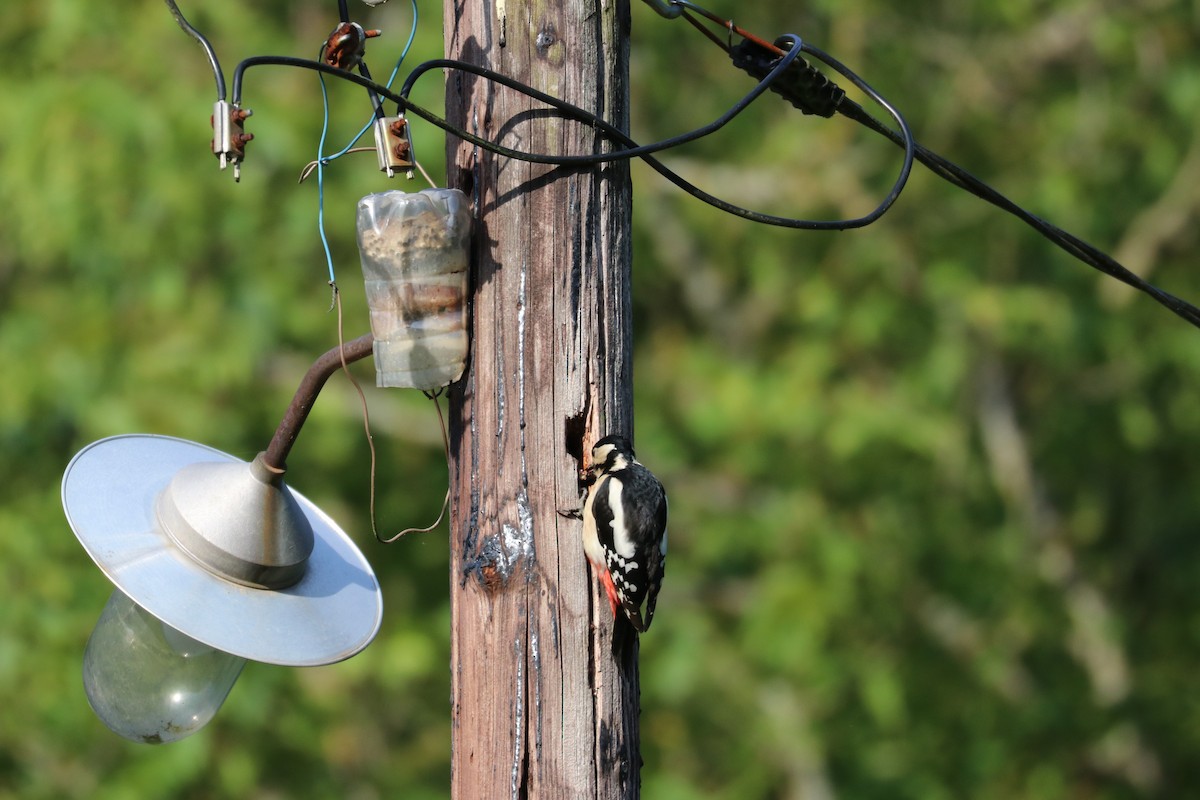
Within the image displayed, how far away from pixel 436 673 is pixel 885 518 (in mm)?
2538

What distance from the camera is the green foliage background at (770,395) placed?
6414mm

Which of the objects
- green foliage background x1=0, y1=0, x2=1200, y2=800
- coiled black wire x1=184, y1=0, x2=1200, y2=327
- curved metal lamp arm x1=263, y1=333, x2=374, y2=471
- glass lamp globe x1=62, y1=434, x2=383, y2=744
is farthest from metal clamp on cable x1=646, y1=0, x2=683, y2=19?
green foliage background x1=0, y1=0, x2=1200, y2=800

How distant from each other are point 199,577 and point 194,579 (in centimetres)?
1

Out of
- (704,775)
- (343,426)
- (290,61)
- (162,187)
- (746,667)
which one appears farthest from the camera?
(704,775)

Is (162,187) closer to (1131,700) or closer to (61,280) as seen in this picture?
(61,280)

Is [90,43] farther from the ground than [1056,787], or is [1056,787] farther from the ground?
[90,43]

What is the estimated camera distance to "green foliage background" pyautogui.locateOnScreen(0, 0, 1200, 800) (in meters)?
6.41

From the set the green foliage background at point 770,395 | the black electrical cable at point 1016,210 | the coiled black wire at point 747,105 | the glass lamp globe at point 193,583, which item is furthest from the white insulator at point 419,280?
the green foliage background at point 770,395

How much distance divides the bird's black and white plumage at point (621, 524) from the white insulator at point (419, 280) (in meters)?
0.31

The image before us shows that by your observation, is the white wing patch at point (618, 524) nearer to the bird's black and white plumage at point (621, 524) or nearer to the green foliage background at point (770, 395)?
the bird's black and white plumage at point (621, 524)

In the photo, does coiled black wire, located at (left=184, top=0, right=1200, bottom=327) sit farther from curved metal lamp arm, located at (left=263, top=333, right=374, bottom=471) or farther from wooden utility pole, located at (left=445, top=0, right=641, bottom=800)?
curved metal lamp arm, located at (left=263, top=333, right=374, bottom=471)

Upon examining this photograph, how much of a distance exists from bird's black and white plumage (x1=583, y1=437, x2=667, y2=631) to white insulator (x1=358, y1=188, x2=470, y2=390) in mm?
314

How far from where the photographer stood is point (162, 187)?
6.21 metres

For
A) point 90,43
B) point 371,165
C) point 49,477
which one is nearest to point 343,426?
point 371,165
